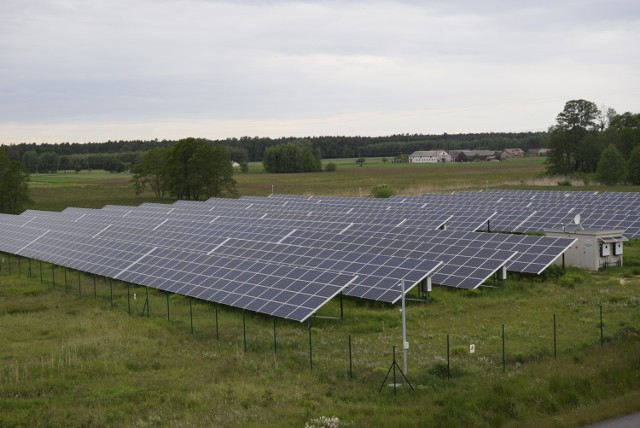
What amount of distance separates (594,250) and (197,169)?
66.2 m

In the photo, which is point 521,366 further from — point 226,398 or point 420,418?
point 226,398

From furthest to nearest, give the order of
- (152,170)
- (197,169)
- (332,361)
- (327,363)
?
(152,170) < (197,169) < (332,361) < (327,363)

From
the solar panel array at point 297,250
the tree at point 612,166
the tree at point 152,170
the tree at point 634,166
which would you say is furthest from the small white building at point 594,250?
the tree at point 152,170

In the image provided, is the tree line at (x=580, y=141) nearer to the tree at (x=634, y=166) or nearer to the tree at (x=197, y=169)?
the tree at (x=634, y=166)

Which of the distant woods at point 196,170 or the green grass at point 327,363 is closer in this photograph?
the green grass at point 327,363

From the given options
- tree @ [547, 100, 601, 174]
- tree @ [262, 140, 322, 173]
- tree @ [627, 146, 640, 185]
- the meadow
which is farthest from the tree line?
the meadow

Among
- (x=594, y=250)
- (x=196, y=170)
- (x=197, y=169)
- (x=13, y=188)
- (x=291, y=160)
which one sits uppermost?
(x=291, y=160)

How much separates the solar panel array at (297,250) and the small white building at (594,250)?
313 cm

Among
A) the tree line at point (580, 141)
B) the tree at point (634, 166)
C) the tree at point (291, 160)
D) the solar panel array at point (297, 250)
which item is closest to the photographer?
the solar panel array at point (297, 250)

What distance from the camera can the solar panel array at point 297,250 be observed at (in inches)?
1178

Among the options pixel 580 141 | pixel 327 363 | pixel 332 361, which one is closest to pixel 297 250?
pixel 332 361

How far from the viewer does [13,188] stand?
3145 inches

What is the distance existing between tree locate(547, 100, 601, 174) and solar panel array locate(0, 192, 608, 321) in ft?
182

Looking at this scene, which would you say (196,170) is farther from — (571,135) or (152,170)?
(571,135)
